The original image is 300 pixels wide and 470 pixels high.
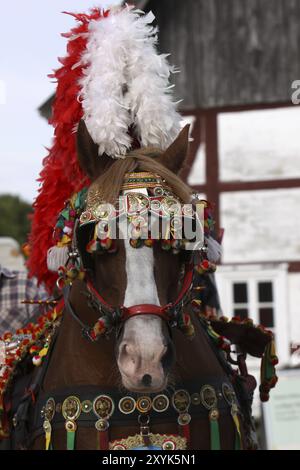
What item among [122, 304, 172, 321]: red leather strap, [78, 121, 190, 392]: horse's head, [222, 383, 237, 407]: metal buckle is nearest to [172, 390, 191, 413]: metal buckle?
[222, 383, 237, 407]: metal buckle

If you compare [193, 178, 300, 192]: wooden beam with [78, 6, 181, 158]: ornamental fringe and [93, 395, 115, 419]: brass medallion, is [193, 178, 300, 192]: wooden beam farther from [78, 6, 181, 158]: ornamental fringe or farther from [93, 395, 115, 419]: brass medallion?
[93, 395, 115, 419]: brass medallion

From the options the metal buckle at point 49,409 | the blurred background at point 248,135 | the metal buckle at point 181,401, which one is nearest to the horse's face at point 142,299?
the metal buckle at point 181,401

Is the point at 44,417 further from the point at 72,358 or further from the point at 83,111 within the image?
the point at 83,111

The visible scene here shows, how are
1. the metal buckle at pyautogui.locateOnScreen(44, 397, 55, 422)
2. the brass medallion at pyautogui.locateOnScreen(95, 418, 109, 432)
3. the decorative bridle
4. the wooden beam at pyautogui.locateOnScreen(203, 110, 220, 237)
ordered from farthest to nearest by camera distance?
1. the wooden beam at pyautogui.locateOnScreen(203, 110, 220, 237)
2. the metal buckle at pyautogui.locateOnScreen(44, 397, 55, 422)
3. the brass medallion at pyautogui.locateOnScreen(95, 418, 109, 432)
4. the decorative bridle

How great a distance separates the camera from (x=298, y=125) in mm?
11281

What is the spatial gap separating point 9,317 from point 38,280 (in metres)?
1.17

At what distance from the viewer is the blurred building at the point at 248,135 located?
36.6ft

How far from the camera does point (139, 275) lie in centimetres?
276

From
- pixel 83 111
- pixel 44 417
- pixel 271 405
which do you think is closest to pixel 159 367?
pixel 44 417

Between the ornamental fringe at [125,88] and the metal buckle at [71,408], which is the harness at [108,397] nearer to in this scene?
the metal buckle at [71,408]

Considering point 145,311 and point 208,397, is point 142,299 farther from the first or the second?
point 208,397

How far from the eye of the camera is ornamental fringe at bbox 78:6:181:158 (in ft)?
10.5

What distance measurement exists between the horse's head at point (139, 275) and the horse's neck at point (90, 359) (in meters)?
0.25
